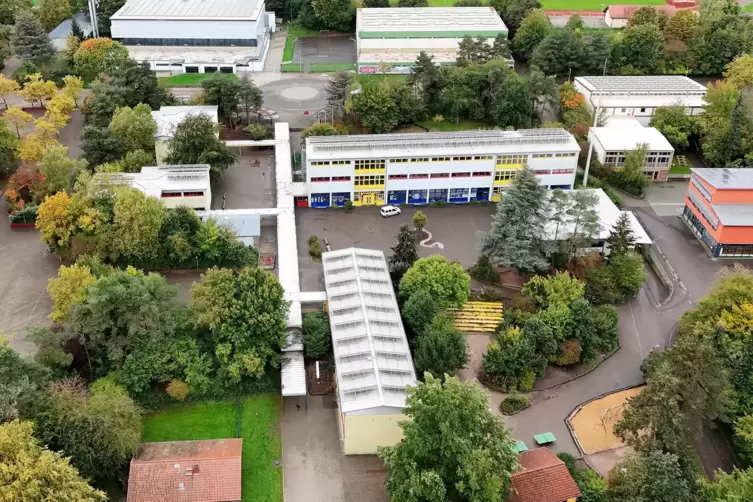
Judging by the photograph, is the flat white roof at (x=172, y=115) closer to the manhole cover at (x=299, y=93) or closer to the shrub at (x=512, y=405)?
the manhole cover at (x=299, y=93)

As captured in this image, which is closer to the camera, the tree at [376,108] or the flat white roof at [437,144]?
the flat white roof at [437,144]

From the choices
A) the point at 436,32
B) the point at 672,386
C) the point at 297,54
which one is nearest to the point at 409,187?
the point at 672,386

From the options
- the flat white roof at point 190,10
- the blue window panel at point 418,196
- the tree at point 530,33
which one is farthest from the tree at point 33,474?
the tree at point 530,33

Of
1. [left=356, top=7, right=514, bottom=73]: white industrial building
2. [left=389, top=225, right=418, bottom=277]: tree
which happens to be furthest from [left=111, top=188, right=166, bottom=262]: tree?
[left=356, top=7, right=514, bottom=73]: white industrial building

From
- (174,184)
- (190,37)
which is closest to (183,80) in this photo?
(190,37)

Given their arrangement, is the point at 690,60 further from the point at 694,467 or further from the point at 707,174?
the point at 694,467
